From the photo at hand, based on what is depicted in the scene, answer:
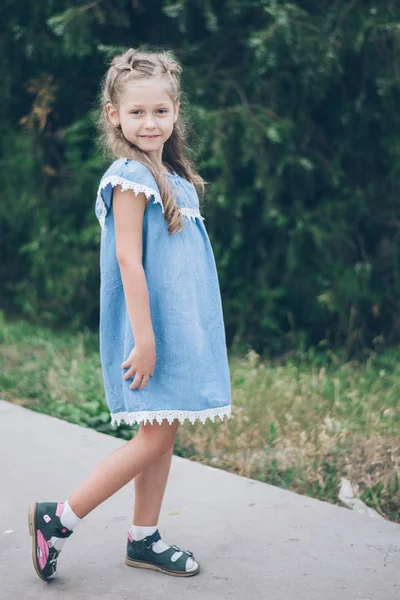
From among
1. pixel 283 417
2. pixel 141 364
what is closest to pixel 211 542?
pixel 141 364

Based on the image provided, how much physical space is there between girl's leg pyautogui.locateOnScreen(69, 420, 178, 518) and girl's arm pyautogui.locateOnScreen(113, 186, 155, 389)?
0.19m

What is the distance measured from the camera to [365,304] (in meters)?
6.78

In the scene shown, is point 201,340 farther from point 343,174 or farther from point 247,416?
point 343,174

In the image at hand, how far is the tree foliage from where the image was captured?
6234 millimetres

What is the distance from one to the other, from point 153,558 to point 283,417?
5.77 ft

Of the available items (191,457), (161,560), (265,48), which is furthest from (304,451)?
(265,48)

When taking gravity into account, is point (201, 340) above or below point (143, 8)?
below

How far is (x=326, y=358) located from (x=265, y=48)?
7.57 feet

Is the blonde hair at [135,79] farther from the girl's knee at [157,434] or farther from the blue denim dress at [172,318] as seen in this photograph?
the girl's knee at [157,434]

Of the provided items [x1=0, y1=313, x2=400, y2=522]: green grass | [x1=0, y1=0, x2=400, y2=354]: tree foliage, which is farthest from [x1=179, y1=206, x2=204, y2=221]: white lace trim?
[x1=0, y1=0, x2=400, y2=354]: tree foliage

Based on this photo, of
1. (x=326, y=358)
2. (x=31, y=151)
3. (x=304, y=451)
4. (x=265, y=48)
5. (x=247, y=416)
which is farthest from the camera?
(x=31, y=151)

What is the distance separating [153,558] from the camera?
2.75 m

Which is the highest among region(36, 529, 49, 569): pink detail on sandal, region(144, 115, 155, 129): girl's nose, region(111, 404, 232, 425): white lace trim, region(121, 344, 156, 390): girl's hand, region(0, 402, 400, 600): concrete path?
region(144, 115, 155, 129): girl's nose

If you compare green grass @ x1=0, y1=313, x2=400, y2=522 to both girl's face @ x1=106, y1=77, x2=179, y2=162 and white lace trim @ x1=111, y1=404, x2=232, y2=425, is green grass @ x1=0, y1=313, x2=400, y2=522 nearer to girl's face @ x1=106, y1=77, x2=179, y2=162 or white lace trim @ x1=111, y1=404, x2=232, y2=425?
white lace trim @ x1=111, y1=404, x2=232, y2=425
